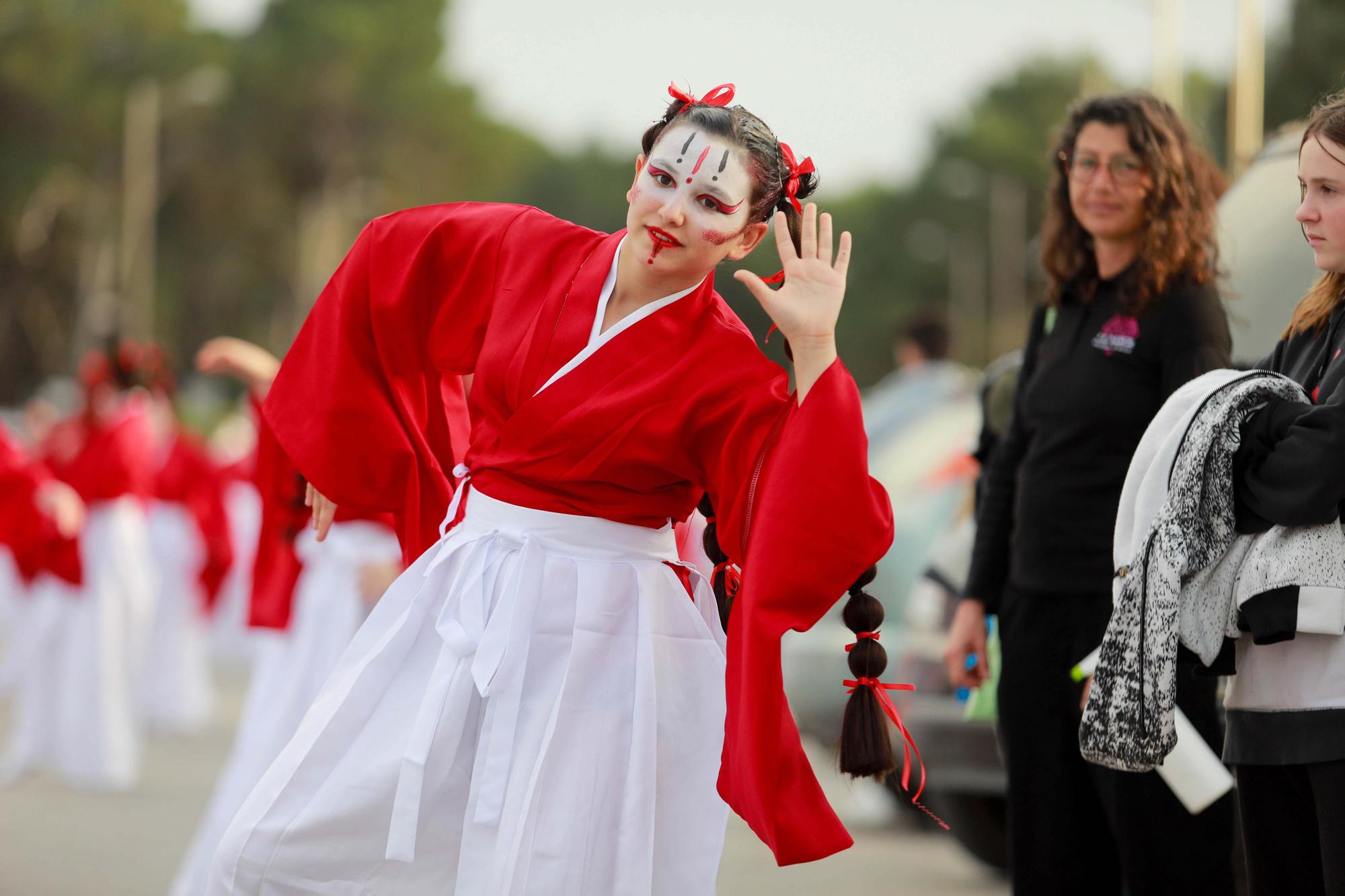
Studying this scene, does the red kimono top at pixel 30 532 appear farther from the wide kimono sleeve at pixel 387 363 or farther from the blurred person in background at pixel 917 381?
the wide kimono sleeve at pixel 387 363

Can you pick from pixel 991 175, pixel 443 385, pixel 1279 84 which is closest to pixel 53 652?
pixel 443 385

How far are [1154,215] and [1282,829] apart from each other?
1.60m

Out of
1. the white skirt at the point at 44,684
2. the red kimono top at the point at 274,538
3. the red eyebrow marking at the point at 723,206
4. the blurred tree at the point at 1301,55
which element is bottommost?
the white skirt at the point at 44,684

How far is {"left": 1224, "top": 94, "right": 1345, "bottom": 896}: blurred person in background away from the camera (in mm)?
2953

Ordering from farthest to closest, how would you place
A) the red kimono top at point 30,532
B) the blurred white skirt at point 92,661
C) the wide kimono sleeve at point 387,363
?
the red kimono top at point 30,532, the blurred white skirt at point 92,661, the wide kimono sleeve at point 387,363

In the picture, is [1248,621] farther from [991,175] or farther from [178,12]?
[991,175]

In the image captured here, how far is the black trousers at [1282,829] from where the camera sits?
3.08 m

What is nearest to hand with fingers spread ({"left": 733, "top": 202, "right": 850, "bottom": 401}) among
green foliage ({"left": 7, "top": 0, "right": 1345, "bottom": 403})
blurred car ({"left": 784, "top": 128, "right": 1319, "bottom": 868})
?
blurred car ({"left": 784, "top": 128, "right": 1319, "bottom": 868})

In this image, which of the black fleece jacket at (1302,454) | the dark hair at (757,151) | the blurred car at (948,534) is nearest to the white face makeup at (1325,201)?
the black fleece jacket at (1302,454)

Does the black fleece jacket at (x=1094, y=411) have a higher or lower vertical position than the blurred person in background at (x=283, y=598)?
higher

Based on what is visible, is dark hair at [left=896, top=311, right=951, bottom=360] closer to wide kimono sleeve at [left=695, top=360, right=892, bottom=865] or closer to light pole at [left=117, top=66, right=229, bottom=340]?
wide kimono sleeve at [left=695, top=360, right=892, bottom=865]

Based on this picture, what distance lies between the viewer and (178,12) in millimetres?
41031

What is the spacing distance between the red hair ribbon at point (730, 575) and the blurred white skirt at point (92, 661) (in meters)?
6.43

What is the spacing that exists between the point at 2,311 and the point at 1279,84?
26.9 metres
